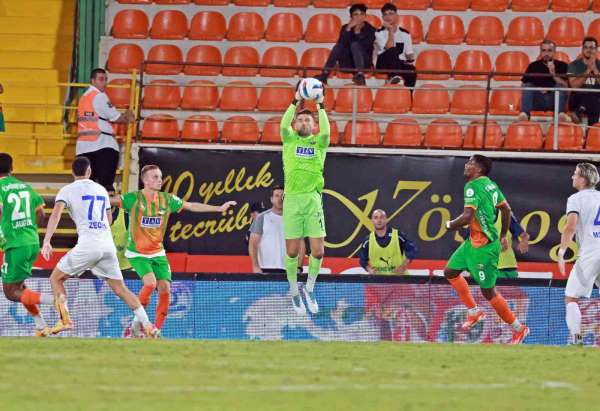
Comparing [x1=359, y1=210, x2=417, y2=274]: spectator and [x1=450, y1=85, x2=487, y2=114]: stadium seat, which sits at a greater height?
[x1=450, y1=85, x2=487, y2=114]: stadium seat

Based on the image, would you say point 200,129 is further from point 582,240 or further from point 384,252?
→ point 582,240

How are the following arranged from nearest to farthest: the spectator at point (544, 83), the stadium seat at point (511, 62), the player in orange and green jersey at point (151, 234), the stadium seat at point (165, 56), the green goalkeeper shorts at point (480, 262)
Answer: the green goalkeeper shorts at point (480, 262) → the player in orange and green jersey at point (151, 234) → the spectator at point (544, 83) → the stadium seat at point (165, 56) → the stadium seat at point (511, 62)

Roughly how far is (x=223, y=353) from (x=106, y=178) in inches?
326

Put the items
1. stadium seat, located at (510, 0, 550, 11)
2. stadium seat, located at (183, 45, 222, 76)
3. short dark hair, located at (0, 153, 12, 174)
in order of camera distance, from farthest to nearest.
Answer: stadium seat, located at (510, 0, 550, 11), stadium seat, located at (183, 45, 222, 76), short dark hair, located at (0, 153, 12, 174)

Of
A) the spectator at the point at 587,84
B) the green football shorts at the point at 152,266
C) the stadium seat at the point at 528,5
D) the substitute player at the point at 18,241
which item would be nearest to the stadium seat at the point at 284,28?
the stadium seat at the point at 528,5

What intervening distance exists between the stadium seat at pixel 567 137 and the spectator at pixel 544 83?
8.2 inches

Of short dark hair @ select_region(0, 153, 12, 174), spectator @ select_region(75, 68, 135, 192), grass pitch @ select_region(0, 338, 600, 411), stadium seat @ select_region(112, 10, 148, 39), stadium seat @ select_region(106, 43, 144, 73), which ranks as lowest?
grass pitch @ select_region(0, 338, 600, 411)

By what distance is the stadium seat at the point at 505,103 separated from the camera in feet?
73.1

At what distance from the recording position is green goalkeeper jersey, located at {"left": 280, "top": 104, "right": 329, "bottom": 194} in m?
15.7

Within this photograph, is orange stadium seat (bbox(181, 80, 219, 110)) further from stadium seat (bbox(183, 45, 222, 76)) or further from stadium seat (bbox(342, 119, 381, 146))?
stadium seat (bbox(342, 119, 381, 146))

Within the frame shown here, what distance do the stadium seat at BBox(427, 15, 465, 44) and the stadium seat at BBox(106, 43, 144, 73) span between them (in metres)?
4.84

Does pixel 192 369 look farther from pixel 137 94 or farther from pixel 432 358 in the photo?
pixel 137 94

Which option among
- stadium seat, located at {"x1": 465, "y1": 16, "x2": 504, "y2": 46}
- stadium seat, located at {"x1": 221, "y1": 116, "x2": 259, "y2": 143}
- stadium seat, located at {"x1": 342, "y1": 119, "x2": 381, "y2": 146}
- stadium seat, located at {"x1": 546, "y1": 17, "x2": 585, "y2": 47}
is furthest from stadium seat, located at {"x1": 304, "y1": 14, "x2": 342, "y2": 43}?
stadium seat, located at {"x1": 546, "y1": 17, "x2": 585, "y2": 47}

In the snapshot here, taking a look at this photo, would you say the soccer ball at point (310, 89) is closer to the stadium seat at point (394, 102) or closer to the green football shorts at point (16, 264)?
the green football shorts at point (16, 264)
